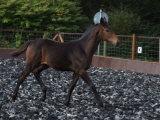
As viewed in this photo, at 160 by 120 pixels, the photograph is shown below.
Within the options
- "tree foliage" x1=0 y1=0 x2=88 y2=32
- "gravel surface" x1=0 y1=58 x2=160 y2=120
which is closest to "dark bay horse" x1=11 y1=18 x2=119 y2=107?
"gravel surface" x1=0 y1=58 x2=160 y2=120

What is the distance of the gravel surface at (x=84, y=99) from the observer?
5.98 metres

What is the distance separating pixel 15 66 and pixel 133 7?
44.8 feet

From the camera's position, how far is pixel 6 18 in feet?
59.7

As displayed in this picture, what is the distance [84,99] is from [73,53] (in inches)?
47.8

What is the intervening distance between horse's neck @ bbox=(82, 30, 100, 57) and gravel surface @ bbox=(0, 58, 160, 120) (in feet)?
3.40

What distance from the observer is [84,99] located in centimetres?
730

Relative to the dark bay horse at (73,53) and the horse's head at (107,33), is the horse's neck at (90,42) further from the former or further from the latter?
the horse's head at (107,33)

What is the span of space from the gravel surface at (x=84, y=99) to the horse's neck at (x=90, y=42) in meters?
1.03

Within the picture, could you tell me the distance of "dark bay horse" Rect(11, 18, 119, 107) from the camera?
21.2 feet

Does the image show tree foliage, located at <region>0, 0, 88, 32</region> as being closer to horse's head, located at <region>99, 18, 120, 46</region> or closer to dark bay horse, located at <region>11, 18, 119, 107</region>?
dark bay horse, located at <region>11, 18, 119, 107</region>

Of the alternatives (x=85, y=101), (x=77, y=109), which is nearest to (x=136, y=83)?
(x=85, y=101)

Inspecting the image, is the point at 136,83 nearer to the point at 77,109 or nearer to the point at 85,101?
the point at 85,101

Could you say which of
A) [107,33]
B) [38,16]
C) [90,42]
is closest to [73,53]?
[90,42]

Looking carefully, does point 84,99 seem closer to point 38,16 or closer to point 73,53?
point 73,53
